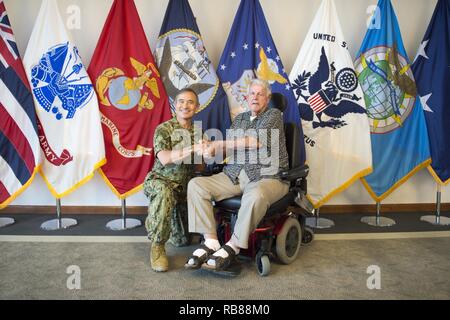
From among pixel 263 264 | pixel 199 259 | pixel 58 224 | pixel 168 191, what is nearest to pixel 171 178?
pixel 168 191

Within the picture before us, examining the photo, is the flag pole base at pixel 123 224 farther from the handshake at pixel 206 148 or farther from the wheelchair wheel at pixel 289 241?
the wheelchair wheel at pixel 289 241

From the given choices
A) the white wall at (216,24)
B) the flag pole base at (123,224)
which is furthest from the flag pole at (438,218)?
the flag pole base at (123,224)

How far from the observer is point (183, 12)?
3.25 meters

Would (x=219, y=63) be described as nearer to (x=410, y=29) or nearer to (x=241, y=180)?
(x=241, y=180)

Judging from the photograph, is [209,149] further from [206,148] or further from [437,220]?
[437,220]

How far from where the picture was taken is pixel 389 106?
3342 mm

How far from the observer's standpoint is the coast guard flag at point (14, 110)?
309 cm

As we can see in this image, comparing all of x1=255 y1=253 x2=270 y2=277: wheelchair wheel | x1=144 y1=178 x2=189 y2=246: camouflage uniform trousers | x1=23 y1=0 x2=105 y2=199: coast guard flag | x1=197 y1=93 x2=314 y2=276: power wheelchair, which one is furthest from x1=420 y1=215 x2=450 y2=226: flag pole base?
x1=23 y1=0 x2=105 y2=199: coast guard flag

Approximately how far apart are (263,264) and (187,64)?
186 centimetres

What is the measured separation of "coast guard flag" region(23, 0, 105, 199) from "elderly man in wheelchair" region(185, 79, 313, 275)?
119 centimetres

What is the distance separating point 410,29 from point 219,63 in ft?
6.46

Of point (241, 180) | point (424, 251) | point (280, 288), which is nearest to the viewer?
point (280, 288)
